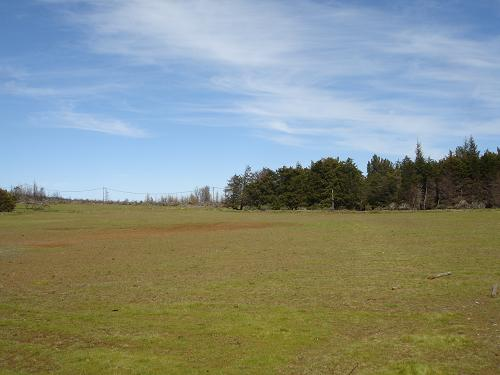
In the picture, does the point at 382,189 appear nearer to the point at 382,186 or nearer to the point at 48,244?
the point at 382,186

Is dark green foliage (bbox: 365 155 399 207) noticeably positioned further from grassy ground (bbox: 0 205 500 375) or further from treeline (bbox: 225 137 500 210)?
grassy ground (bbox: 0 205 500 375)

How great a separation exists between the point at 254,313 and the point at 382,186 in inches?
3531

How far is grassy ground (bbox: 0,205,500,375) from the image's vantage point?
9.42m

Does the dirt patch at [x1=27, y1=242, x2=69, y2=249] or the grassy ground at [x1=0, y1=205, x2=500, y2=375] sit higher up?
the dirt patch at [x1=27, y1=242, x2=69, y2=249]

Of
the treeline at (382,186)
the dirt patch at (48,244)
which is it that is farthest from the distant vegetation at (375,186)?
the dirt patch at (48,244)

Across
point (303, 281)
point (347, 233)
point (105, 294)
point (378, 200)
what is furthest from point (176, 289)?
point (378, 200)

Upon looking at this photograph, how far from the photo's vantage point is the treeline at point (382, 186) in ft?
286

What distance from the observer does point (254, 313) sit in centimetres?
1330

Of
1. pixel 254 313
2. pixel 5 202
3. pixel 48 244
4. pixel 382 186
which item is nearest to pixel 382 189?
pixel 382 186

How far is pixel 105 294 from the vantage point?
16391mm

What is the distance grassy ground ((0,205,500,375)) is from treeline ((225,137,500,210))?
2623 inches

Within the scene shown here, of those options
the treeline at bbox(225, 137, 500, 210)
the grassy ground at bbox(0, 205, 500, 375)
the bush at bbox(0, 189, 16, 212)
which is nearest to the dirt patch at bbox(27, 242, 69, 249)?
the grassy ground at bbox(0, 205, 500, 375)

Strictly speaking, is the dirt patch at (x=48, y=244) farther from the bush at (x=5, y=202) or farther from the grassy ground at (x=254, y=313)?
the bush at (x=5, y=202)

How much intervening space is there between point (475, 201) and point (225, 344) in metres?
85.7
